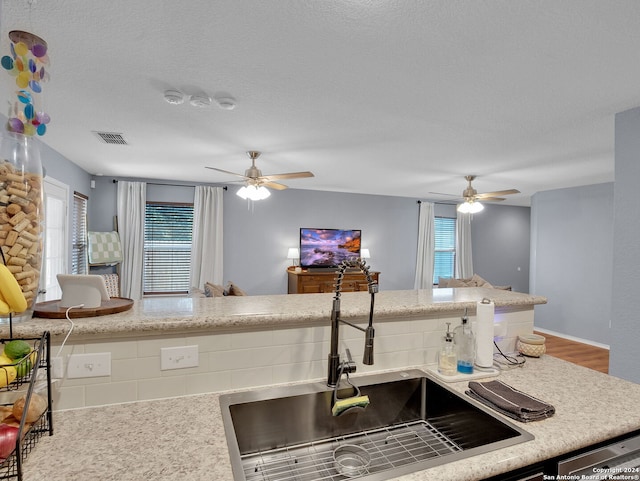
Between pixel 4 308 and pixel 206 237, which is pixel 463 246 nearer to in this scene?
pixel 206 237

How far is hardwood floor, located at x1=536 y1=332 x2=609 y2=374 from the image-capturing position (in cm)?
425

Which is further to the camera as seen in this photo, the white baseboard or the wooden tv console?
the wooden tv console

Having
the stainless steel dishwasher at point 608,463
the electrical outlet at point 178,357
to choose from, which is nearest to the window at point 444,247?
the stainless steel dishwasher at point 608,463

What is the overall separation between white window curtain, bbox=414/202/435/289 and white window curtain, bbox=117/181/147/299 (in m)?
5.10

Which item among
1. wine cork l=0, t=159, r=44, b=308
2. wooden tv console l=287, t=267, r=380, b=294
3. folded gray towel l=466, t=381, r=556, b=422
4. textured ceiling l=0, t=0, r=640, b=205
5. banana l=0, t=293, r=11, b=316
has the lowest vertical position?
wooden tv console l=287, t=267, r=380, b=294

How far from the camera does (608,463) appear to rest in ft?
2.97

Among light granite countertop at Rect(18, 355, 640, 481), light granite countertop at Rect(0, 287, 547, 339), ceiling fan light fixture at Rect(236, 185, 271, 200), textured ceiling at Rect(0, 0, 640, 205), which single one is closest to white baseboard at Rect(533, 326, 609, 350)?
textured ceiling at Rect(0, 0, 640, 205)

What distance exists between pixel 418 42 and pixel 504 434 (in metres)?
1.64

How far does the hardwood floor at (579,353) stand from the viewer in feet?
13.9

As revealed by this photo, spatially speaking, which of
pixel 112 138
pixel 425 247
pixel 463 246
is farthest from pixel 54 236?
pixel 463 246

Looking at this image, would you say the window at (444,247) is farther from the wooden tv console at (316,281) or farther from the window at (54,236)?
the window at (54,236)

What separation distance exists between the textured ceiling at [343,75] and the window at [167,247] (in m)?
1.87

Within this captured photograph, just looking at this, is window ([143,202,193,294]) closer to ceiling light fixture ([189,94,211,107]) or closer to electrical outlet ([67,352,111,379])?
ceiling light fixture ([189,94,211,107])

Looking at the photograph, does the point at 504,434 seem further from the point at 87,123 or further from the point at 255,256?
the point at 255,256
